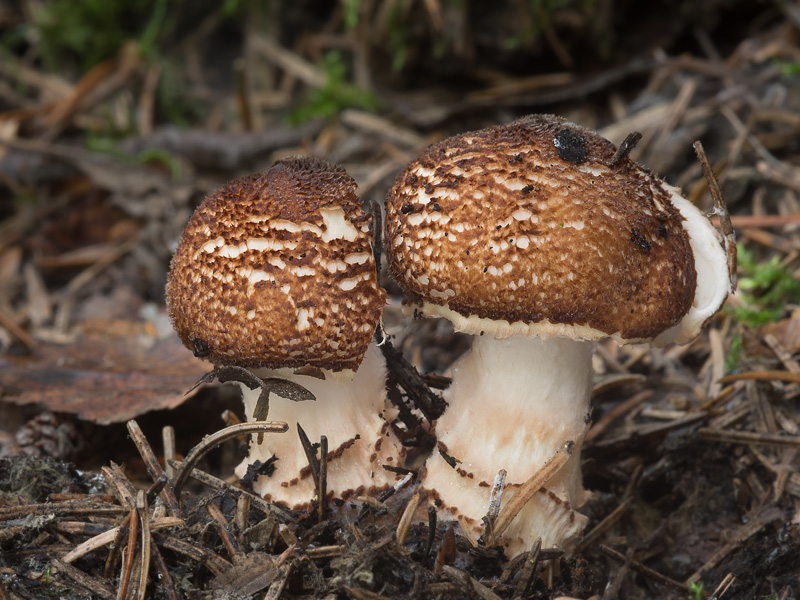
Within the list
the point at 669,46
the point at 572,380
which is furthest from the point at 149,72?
the point at 572,380

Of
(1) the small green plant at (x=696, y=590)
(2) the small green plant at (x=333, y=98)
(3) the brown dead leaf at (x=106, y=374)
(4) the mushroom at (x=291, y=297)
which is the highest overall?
(2) the small green plant at (x=333, y=98)

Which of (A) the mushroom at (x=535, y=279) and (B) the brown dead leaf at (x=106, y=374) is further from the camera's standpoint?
(B) the brown dead leaf at (x=106, y=374)

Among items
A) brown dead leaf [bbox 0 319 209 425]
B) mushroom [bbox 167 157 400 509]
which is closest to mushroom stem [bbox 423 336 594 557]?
mushroom [bbox 167 157 400 509]

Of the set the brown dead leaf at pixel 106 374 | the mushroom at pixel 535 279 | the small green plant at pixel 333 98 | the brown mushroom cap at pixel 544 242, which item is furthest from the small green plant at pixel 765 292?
the small green plant at pixel 333 98

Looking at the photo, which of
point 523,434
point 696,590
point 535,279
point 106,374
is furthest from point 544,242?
point 106,374

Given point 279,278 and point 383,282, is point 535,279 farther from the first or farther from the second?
point 383,282

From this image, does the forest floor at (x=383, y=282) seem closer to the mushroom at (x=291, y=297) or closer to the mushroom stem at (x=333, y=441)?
the mushroom stem at (x=333, y=441)

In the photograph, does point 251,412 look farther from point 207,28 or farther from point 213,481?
point 207,28
